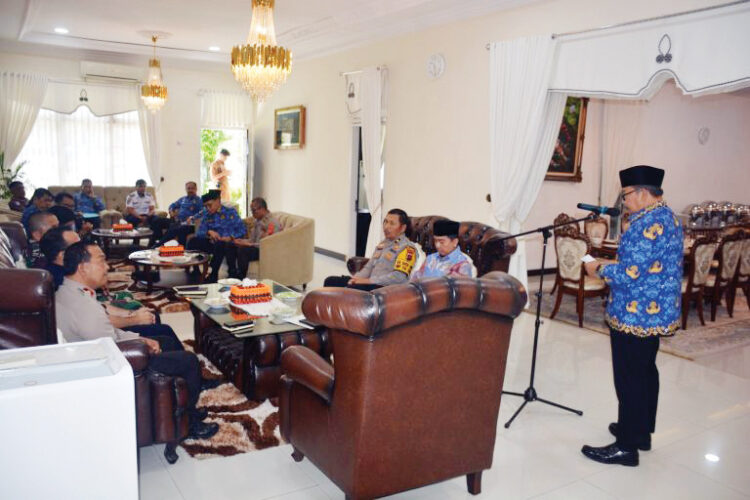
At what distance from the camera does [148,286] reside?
6.29 m

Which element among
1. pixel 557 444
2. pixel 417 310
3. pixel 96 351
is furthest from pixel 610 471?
pixel 96 351

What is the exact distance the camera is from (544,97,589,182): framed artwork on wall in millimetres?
7805

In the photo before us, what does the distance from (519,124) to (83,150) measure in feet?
27.0

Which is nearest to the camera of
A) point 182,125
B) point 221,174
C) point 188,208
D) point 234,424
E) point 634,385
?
point 634,385

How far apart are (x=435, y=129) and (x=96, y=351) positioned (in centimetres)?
548

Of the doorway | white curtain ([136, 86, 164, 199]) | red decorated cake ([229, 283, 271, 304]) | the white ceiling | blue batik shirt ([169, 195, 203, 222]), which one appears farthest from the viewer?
the doorway

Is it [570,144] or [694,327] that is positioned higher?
[570,144]

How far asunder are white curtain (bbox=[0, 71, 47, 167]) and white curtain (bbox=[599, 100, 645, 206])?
30.4 feet

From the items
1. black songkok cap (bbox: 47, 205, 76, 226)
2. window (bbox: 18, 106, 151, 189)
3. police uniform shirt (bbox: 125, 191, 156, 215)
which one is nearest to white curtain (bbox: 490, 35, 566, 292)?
black songkok cap (bbox: 47, 205, 76, 226)

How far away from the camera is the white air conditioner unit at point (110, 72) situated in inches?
396

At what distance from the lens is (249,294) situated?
4.25 meters

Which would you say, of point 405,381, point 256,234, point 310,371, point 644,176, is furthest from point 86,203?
point 644,176

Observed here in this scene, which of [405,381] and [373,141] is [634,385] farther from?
[373,141]

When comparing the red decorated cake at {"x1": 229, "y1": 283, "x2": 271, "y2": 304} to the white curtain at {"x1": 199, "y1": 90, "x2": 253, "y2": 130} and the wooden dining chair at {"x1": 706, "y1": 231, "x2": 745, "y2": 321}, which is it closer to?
the wooden dining chair at {"x1": 706, "y1": 231, "x2": 745, "y2": 321}
